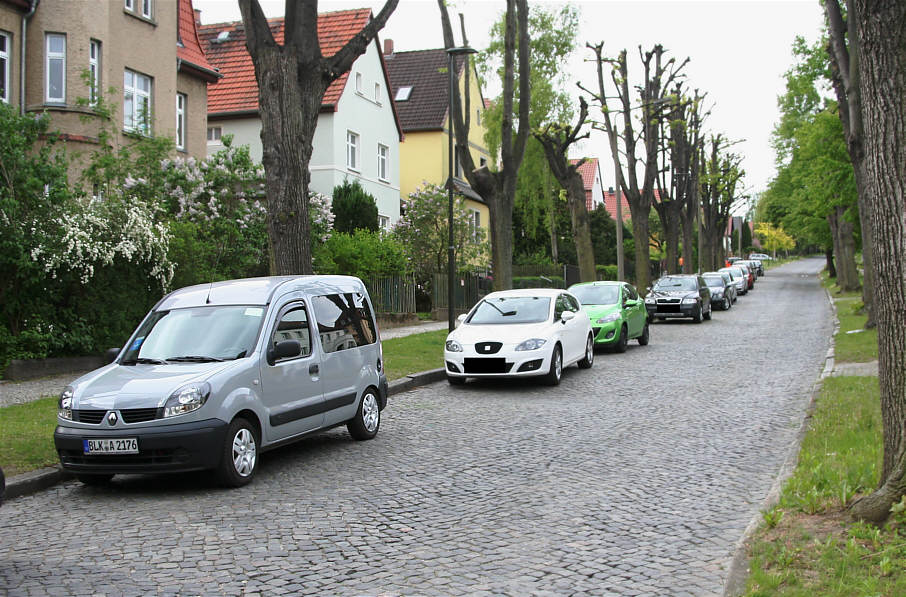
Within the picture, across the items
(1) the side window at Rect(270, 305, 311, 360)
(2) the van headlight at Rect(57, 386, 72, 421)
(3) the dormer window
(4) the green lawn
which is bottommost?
(4) the green lawn

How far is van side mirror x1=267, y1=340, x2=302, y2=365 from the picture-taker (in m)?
8.38

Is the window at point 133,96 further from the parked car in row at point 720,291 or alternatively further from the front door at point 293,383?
the parked car in row at point 720,291

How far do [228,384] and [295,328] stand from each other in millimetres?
1402

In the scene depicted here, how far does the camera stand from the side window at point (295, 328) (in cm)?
884

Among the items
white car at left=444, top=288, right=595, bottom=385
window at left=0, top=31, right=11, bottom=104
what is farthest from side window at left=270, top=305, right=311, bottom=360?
window at left=0, top=31, right=11, bottom=104

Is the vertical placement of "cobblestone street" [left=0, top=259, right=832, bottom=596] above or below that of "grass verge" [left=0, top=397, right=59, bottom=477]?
below

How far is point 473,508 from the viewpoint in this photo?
22.8 ft

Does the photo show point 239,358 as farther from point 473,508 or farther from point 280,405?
point 473,508

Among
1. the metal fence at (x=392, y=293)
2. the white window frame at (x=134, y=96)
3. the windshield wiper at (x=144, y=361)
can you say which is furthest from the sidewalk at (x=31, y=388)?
the metal fence at (x=392, y=293)

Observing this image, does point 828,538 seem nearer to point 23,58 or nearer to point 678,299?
point 23,58

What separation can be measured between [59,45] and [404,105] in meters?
27.3

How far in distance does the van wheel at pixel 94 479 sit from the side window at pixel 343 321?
246 cm

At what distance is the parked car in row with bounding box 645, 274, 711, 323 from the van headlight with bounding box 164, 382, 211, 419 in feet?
77.5

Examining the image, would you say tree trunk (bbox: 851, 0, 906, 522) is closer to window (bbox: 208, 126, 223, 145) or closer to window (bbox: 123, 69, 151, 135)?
window (bbox: 123, 69, 151, 135)
